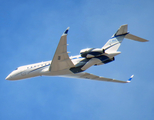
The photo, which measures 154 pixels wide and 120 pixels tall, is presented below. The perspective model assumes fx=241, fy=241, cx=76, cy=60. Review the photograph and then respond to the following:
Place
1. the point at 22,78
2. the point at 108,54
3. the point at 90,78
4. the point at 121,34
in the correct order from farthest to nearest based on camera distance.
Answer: the point at 90,78 → the point at 22,78 → the point at 121,34 → the point at 108,54

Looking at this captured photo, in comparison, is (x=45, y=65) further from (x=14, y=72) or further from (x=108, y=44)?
(x=108, y=44)

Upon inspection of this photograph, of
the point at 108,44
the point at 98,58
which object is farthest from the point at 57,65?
the point at 108,44

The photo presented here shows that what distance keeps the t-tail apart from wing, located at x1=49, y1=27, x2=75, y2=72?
15.0ft

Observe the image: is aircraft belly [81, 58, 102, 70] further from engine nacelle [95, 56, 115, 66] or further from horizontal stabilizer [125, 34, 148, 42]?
horizontal stabilizer [125, 34, 148, 42]

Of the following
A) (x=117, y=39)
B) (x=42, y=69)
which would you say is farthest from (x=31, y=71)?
(x=117, y=39)

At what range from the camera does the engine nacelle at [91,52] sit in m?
25.1

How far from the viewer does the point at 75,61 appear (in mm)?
26844

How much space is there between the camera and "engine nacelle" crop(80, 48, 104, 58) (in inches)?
987

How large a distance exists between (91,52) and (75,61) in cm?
252

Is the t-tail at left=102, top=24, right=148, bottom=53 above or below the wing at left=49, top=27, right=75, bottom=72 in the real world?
above

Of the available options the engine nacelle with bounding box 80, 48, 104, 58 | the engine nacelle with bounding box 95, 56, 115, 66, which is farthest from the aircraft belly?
the engine nacelle with bounding box 80, 48, 104, 58

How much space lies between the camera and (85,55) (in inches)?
1006

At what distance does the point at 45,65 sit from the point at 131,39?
10.2 m

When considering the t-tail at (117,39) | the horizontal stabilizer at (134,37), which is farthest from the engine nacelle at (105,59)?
the horizontal stabilizer at (134,37)
